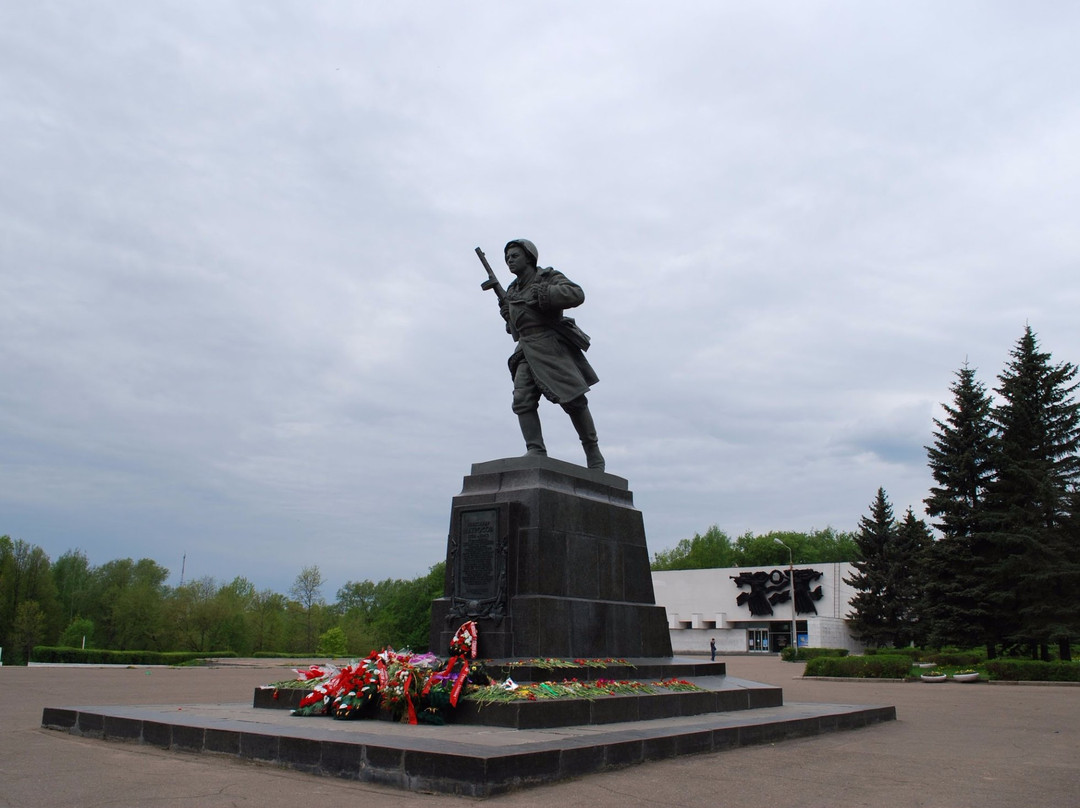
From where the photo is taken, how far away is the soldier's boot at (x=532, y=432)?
10367 mm

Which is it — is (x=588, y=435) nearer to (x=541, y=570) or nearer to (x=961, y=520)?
(x=541, y=570)

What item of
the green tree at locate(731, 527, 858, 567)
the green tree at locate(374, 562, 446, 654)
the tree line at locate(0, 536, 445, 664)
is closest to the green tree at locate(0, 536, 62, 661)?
the tree line at locate(0, 536, 445, 664)

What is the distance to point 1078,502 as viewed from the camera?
25.9 metres

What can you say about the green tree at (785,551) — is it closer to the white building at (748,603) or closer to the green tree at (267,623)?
the white building at (748,603)

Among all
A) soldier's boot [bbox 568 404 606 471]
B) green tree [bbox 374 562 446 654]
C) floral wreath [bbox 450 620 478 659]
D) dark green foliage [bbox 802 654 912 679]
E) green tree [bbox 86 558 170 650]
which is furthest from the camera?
green tree [bbox 374 562 446 654]

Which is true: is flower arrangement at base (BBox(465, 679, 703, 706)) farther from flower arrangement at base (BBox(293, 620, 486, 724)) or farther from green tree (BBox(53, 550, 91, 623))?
green tree (BBox(53, 550, 91, 623))

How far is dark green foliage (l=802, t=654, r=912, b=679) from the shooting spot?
77.5ft

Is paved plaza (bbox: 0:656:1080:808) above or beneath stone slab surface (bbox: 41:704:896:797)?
beneath

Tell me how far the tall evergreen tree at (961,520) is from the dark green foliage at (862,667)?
4.17 metres

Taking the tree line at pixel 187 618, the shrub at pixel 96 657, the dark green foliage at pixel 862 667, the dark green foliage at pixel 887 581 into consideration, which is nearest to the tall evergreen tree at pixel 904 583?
the dark green foliage at pixel 887 581

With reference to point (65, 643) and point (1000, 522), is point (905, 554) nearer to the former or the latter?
point (1000, 522)

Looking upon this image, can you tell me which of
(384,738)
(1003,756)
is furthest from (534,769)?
(1003,756)

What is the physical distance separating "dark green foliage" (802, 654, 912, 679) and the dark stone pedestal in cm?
1547

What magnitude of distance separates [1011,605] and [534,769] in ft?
85.8
